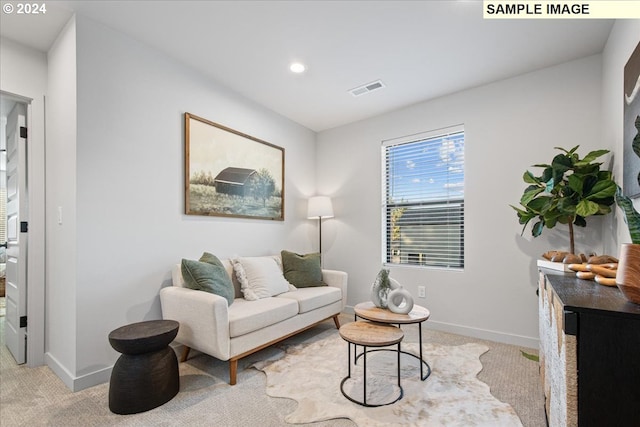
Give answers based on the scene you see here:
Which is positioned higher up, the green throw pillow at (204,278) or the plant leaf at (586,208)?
the plant leaf at (586,208)

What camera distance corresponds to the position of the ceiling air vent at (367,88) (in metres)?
3.15

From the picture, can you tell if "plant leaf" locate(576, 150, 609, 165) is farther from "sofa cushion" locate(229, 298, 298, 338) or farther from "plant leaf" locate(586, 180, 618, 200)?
"sofa cushion" locate(229, 298, 298, 338)

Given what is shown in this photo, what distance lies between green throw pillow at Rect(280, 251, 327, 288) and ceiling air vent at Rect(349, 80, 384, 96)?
75.3 inches

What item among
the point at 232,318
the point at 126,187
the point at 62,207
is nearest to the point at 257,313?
the point at 232,318

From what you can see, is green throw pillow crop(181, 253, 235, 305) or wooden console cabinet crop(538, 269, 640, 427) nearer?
wooden console cabinet crop(538, 269, 640, 427)

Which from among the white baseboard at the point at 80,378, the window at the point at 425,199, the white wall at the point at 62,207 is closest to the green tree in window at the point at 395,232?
the window at the point at 425,199

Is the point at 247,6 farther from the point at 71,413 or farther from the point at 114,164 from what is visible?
A: the point at 71,413

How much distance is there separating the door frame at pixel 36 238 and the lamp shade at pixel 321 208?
2.69 meters

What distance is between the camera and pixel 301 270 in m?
3.44

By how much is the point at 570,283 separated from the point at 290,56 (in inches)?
100

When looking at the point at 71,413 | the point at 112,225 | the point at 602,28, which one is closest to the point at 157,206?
the point at 112,225

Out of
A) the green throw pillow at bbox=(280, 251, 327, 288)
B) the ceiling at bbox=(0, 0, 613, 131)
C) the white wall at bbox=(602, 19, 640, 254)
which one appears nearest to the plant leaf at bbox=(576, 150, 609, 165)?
the white wall at bbox=(602, 19, 640, 254)

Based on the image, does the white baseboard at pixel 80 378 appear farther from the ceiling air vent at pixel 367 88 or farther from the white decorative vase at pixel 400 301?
the ceiling air vent at pixel 367 88

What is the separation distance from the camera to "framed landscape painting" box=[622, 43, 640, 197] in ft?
5.31
